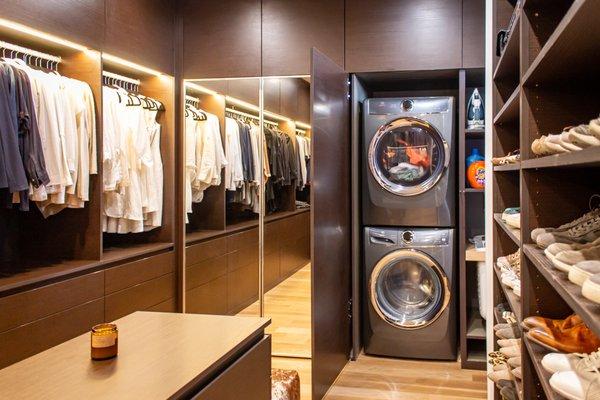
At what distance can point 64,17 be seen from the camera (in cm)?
317

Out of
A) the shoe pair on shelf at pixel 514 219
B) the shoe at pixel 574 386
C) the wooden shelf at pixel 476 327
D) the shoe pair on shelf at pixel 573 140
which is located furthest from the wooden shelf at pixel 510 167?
the wooden shelf at pixel 476 327

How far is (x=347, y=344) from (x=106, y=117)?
7.29ft

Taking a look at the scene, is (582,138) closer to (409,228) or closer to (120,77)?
(409,228)

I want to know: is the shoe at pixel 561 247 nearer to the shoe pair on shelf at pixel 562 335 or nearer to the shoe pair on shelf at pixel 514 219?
the shoe pair on shelf at pixel 562 335

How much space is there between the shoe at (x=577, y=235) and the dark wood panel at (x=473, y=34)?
2597 mm

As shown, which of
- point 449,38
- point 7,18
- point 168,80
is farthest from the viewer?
point 168,80

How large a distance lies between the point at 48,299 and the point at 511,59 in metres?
2.49

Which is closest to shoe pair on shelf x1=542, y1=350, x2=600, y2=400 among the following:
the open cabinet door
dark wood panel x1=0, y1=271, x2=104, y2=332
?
the open cabinet door

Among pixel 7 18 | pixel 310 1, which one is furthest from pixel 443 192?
pixel 7 18

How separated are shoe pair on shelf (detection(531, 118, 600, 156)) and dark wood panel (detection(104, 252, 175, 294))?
2.67 meters

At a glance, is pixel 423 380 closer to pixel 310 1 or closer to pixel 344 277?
pixel 344 277

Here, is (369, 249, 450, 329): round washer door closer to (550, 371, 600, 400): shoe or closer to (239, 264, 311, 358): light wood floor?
(239, 264, 311, 358): light wood floor

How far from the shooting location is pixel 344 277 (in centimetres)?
405

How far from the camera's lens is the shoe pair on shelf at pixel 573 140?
107 centimetres
